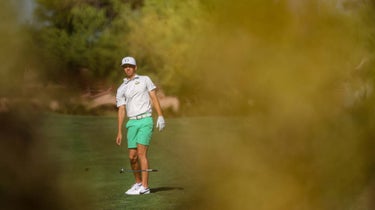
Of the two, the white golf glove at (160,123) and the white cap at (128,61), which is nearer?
the white cap at (128,61)

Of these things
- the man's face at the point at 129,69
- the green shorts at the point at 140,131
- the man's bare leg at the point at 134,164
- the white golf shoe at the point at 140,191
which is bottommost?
the white golf shoe at the point at 140,191

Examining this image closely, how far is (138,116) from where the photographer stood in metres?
3.29

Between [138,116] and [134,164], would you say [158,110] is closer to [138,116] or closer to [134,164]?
[138,116]

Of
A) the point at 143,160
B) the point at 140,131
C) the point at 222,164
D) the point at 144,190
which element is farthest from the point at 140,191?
the point at 222,164

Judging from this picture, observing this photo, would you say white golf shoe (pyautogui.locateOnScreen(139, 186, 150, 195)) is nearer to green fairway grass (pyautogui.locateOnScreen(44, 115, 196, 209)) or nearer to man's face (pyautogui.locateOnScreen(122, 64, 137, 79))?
green fairway grass (pyautogui.locateOnScreen(44, 115, 196, 209))

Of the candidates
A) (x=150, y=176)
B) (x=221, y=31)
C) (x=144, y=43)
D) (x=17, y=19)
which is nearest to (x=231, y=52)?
(x=221, y=31)

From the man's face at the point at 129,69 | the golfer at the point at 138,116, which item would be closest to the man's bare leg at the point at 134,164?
the golfer at the point at 138,116

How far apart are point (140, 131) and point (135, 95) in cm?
16

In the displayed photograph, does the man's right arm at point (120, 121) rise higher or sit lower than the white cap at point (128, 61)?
lower

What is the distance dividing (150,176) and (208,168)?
250mm

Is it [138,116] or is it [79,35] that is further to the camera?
[138,116]

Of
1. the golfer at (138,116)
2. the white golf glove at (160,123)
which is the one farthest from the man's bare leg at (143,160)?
the white golf glove at (160,123)

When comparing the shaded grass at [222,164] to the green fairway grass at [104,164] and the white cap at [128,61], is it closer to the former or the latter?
the green fairway grass at [104,164]

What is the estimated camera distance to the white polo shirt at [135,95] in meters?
3.25
